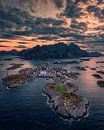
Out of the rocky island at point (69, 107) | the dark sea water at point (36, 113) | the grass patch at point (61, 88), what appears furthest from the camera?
the grass patch at point (61, 88)

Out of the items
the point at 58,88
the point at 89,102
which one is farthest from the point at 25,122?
the point at 58,88

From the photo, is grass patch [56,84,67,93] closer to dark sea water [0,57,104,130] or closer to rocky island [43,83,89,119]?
dark sea water [0,57,104,130]

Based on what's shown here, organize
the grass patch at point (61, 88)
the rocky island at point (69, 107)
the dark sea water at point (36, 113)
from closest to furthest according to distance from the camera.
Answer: the dark sea water at point (36, 113)
the rocky island at point (69, 107)
the grass patch at point (61, 88)

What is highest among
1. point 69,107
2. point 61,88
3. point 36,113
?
point 69,107

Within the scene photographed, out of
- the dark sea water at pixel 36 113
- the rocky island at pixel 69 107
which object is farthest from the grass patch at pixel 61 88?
the rocky island at pixel 69 107

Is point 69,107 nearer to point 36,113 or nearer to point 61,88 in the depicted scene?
point 36,113

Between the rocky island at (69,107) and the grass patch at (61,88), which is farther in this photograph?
the grass patch at (61,88)

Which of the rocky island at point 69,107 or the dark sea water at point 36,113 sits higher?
the rocky island at point 69,107

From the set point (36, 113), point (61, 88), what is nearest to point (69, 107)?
point (36, 113)

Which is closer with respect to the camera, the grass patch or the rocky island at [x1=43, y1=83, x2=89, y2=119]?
the rocky island at [x1=43, y1=83, x2=89, y2=119]

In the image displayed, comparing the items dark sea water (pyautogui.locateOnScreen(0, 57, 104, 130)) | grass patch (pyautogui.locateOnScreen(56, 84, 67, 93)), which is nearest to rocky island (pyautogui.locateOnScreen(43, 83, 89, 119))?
dark sea water (pyautogui.locateOnScreen(0, 57, 104, 130))

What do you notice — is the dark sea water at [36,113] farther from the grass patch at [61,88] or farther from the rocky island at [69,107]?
the grass patch at [61,88]

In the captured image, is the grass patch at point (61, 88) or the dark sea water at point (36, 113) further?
the grass patch at point (61, 88)
